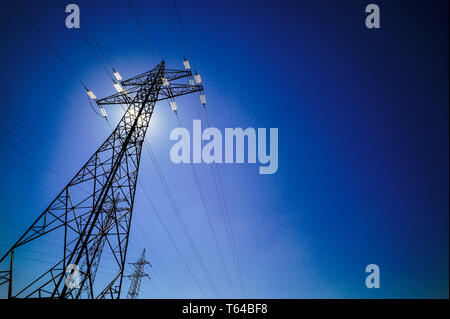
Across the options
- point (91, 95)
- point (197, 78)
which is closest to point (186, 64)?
point (197, 78)

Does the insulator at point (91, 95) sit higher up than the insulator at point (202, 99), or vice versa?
the insulator at point (202, 99)

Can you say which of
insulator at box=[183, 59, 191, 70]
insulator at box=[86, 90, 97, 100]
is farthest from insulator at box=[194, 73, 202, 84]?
insulator at box=[86, 90, 97, 100]

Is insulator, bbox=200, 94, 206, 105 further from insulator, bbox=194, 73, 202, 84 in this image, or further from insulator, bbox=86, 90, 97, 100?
insulator, bbox=86, 90, 97, 100

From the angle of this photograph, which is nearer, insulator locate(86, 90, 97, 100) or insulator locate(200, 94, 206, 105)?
insulator locate(86, 90, 97, 100)

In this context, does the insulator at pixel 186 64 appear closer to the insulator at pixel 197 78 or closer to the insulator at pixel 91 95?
the insulator at pixel 197 78

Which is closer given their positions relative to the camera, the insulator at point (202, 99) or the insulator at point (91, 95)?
the insulator at point (91, 95)

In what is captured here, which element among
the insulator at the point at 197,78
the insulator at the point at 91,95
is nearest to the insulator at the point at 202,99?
the insulator at the point at 197,78

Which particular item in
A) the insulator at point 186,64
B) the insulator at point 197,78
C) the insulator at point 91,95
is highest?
the insulator at point 186,64

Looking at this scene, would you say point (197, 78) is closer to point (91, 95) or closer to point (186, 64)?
point (186, 64)
